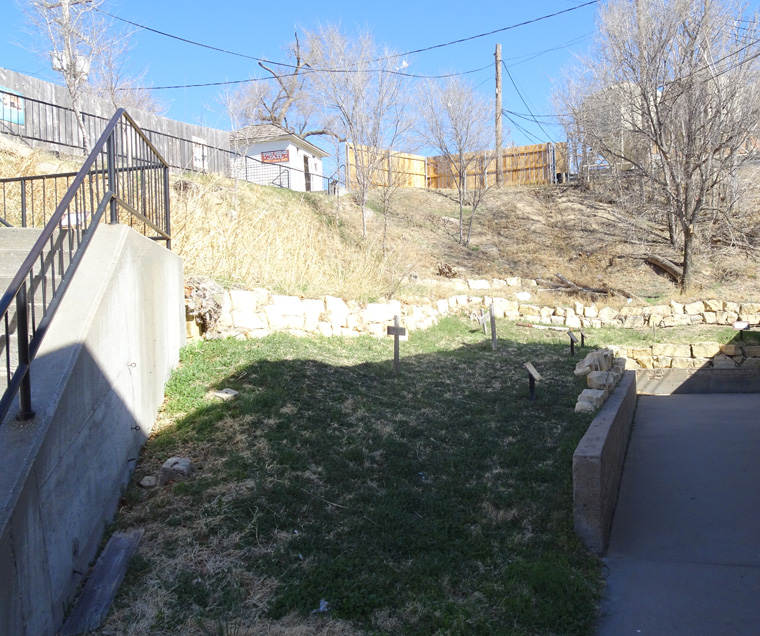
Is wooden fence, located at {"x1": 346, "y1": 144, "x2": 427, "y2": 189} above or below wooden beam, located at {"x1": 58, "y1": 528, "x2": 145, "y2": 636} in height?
above

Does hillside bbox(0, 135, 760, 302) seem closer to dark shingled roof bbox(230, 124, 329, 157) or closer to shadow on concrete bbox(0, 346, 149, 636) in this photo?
dark shingled roof bbox(230, 124, 329, 157)

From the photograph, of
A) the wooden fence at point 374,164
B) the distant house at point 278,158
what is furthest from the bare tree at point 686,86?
the distant house at point 278,158

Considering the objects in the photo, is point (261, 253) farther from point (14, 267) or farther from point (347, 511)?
point (347, 511)

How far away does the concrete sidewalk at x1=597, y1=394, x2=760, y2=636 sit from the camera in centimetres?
355

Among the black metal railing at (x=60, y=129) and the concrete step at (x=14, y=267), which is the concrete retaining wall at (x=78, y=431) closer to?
the concrete step at (x=14, y=267)

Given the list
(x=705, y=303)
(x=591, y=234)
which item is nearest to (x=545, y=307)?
(x=705, y=303)

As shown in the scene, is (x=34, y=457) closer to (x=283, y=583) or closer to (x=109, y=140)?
(x=283, y=583)

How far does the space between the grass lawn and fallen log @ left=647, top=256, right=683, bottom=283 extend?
12.6m

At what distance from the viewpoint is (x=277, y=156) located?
89.1ft

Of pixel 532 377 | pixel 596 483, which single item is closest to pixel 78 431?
pixel 596 483

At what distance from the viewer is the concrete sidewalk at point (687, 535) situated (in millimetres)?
3547

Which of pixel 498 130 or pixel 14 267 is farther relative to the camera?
pixel 498 130

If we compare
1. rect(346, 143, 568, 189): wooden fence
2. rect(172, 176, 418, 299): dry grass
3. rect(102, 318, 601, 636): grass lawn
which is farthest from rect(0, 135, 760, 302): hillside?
rect(102, 318, 601, 636): grass lawn

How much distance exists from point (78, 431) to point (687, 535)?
4313 mm
